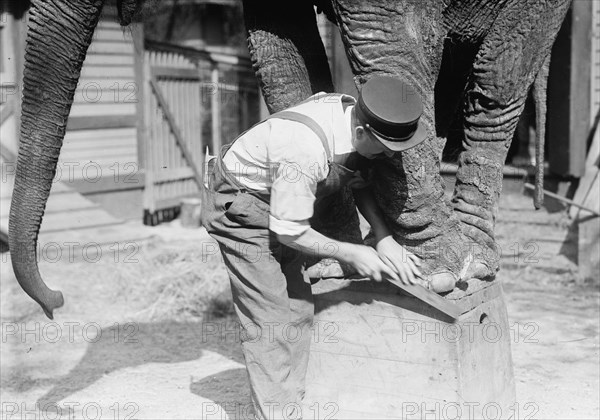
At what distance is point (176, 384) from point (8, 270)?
10.8 feet

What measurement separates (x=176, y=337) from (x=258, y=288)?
2.39m

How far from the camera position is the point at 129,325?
6.04m

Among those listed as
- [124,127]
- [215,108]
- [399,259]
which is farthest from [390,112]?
[215,108]

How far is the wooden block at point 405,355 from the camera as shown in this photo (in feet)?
12.1

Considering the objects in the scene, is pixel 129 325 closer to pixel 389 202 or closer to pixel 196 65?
pixel 389 202

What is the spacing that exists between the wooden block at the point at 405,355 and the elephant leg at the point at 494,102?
311 mm

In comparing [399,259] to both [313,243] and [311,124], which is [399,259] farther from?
[311,124]

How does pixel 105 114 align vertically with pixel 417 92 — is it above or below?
below

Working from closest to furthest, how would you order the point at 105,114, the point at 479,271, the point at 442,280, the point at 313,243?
1. the point at 313,243
2. the point at 442,280
3. the point at 479,271
4. the point at 105,114

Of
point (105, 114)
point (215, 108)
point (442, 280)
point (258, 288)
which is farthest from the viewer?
point (215, 108)

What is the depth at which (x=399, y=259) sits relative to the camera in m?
3.61

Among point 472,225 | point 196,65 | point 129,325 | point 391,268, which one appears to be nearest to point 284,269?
point 391,268

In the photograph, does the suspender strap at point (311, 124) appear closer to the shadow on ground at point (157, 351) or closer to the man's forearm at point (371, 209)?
the man's forearm at point (371, 209)

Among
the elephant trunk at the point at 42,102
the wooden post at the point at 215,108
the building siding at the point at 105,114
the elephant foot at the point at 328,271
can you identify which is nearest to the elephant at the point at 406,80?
the elephant trunk at the point at 42,102
